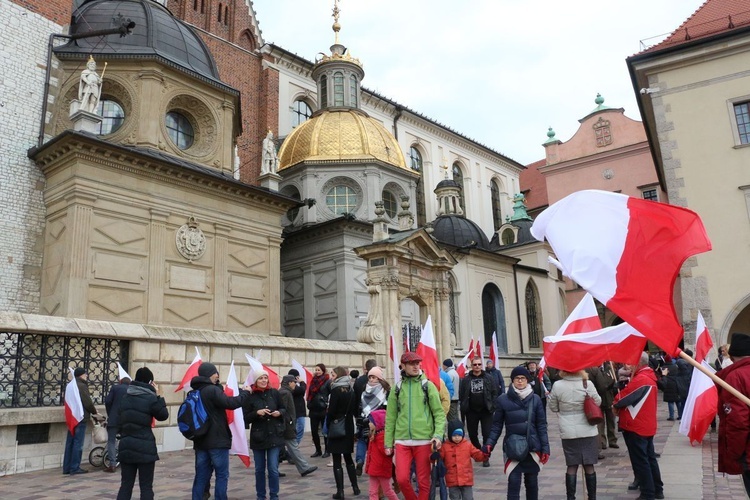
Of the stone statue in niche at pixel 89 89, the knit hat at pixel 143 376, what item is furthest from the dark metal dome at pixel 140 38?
the knit hat at pixel 143 376

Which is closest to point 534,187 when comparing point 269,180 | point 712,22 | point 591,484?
point 712,22

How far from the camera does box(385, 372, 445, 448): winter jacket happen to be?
616 cm

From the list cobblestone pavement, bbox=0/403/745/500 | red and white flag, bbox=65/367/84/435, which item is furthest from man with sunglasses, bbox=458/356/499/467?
red and white flag, bbox=65/367/84/435

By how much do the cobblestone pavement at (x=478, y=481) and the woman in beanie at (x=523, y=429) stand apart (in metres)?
1.31

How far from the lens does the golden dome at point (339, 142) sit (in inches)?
1085

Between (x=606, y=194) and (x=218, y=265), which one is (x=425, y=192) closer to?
(x=218, y=265)

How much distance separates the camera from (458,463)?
20.3ft

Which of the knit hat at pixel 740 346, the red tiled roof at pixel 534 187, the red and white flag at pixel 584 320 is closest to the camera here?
the knit hat at pixel 740 346

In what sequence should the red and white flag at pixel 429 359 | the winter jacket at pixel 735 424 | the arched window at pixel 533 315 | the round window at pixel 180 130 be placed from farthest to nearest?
the arched window at pixel 533 315 < the round window at pixel 180 130 < the red and white flag at pixel 429 359 < the winter jacket at pixel 735 424

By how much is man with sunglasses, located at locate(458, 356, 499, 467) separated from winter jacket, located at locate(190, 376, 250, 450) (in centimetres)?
428

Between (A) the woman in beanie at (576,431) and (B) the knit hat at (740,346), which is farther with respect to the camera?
(A) the woman in beanie at (576,431)

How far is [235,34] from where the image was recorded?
29000mm

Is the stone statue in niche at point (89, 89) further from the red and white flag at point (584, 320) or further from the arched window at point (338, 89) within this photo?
the arched window at point (338, 89)

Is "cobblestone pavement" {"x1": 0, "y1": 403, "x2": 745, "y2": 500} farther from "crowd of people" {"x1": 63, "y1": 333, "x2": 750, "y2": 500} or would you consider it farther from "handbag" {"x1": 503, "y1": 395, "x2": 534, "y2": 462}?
"handbag" {"x1": 503, "y1": 395, "x2": 534, "y2": 462}
